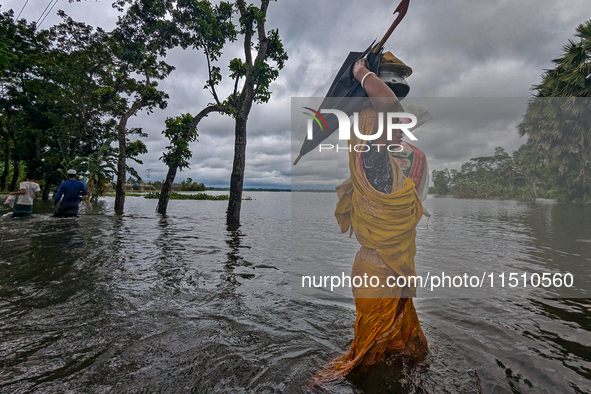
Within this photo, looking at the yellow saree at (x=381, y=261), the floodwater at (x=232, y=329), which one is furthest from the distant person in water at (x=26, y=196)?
the yellow saree at (x=381, y=261)

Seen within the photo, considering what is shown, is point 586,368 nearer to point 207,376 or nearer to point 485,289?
point 485,289

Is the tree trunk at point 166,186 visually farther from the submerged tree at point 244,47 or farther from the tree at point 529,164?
the tree at point 529,164

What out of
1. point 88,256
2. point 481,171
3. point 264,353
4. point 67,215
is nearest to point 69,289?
point 88,256

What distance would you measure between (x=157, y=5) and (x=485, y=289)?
14625 mm

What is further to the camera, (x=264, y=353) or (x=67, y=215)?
(x=67, y=215)

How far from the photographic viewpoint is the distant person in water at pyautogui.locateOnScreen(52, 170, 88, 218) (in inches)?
327

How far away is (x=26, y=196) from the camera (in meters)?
8.89

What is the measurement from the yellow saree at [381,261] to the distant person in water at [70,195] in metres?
9.42

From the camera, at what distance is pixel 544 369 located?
2.17m

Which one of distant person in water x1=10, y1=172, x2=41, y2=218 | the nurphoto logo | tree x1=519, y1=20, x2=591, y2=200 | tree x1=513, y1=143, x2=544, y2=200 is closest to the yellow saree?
the nurphoto logo

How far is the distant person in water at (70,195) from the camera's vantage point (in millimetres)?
8312

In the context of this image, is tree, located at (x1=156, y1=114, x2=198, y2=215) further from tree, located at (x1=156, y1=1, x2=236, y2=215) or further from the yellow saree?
the yellow saree

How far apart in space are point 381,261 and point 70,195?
10.5 meters

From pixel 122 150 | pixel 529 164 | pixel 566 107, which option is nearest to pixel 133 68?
pixel 122 150
